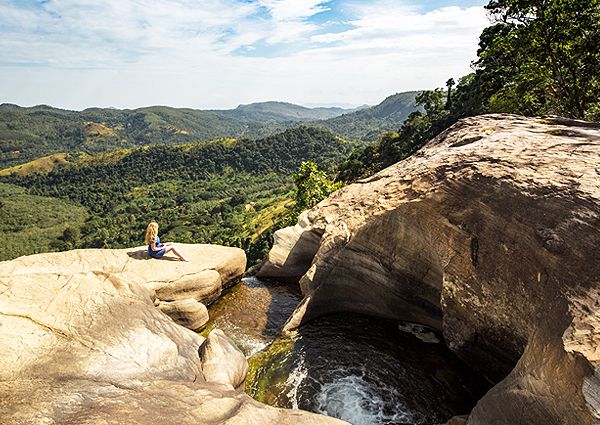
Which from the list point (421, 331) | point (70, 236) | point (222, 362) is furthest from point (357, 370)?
point (70, 236)

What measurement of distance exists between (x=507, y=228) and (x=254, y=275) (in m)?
20.9

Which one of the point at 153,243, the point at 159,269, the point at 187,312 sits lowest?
the point at 187,312

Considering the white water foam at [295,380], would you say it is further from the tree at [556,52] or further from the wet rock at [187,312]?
the tree at [556,52]

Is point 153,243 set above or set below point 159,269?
above

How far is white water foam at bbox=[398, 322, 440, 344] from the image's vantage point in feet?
63.6

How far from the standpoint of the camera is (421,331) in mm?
20125

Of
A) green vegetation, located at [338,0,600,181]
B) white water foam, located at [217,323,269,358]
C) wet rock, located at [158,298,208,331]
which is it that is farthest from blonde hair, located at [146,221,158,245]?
green vegetation, located at [338,0,600,181]

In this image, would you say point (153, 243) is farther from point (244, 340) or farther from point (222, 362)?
point (222, 362)

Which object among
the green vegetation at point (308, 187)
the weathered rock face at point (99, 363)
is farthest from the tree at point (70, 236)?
the weathered rock face at point (99, 363)

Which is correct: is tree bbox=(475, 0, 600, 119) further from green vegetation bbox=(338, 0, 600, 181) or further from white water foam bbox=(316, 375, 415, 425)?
white water foam bbox=(316, 375, 415, 425)

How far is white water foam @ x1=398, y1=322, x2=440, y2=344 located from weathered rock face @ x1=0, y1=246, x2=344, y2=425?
9.93 meters

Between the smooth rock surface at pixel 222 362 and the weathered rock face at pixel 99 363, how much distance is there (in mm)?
397

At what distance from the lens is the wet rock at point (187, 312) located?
20952 mm

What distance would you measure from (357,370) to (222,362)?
649cm
